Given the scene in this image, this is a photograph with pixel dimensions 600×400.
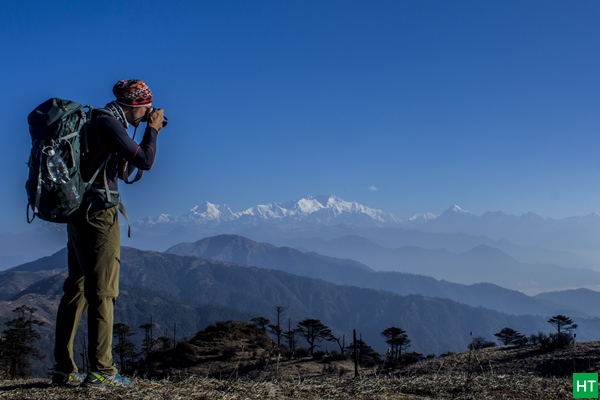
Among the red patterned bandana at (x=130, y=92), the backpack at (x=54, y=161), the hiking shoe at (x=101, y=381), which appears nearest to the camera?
the backpack at (x=54, y=161)

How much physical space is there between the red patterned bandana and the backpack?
1.63 ft

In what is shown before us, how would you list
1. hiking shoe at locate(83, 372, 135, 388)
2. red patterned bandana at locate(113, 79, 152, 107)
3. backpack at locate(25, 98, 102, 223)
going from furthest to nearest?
red patterned bandana at locate(113, 79, 152, 107) → hiking shoe at locate(83, 372, 135, 388) → backpack at locate(25, 98, 102, 223)

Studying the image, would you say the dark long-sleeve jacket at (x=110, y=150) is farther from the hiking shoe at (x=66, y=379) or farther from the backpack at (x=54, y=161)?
the hiking shoe at (x=66, y=379)

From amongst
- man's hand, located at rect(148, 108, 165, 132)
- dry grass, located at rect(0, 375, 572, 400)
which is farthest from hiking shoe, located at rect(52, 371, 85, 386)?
man's hand, located at rect(148, 108, 165, 132)

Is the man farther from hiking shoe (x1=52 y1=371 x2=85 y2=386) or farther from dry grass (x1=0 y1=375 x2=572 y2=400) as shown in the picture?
dry grass (x1=0 y1=375 x2=572 y2=400)

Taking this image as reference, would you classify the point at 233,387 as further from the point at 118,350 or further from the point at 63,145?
the point at 118,350

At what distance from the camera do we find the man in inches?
193

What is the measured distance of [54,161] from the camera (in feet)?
15.0

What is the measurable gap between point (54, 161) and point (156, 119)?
1102 mm

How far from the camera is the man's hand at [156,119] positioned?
5250mm

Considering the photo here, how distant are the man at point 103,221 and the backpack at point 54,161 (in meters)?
0.18

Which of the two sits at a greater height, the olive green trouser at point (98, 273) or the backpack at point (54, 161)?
the backpack at point (54, 161)

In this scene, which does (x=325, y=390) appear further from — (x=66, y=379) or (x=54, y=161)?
(x=54, y=161)

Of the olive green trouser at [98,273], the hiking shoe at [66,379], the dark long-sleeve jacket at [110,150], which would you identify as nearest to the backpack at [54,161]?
the dark long-sleeve jacket at [110,150]
